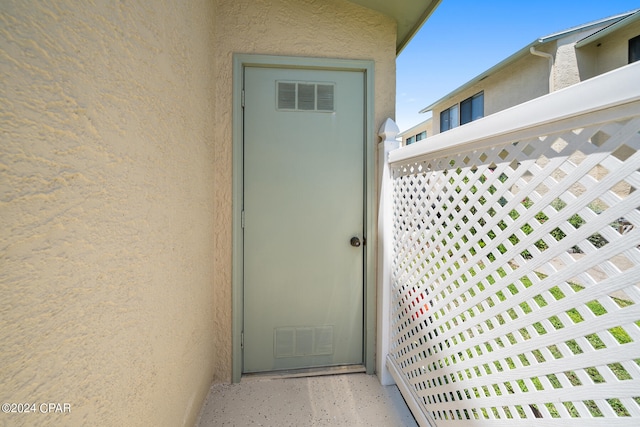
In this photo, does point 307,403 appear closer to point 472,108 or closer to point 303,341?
point 303,341

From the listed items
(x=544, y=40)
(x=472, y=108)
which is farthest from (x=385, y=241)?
(x=472, y=108)

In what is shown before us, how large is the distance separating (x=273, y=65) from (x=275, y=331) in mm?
2208

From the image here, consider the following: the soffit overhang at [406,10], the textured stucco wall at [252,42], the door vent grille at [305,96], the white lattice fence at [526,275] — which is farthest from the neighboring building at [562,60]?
the white lattice fence at [526,275]

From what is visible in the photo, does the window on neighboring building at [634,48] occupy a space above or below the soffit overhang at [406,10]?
above

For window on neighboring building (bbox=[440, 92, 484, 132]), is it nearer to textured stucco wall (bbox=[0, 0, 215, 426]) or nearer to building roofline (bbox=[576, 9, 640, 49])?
building roofline (bbox=[576, 9, 640, 49])

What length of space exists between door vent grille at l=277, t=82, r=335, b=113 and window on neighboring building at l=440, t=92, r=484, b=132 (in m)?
7.38

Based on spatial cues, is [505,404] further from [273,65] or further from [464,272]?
[273,65]

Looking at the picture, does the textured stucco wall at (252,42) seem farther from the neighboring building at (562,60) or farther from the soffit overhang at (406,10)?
the neighboring building at (562,60)

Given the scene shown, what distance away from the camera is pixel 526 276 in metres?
1.08

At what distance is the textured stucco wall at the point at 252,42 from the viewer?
222 centimetres

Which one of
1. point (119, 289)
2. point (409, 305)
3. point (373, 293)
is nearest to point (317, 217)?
point (373, 293)

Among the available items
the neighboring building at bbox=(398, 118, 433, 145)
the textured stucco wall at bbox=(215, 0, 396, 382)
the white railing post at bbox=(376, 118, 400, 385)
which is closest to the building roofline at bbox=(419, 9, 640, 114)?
the neighboring building at bbox=(398, 118, 433, 145)

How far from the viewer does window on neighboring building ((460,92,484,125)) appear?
8039mm

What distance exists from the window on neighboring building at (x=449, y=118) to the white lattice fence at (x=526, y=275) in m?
8.56
